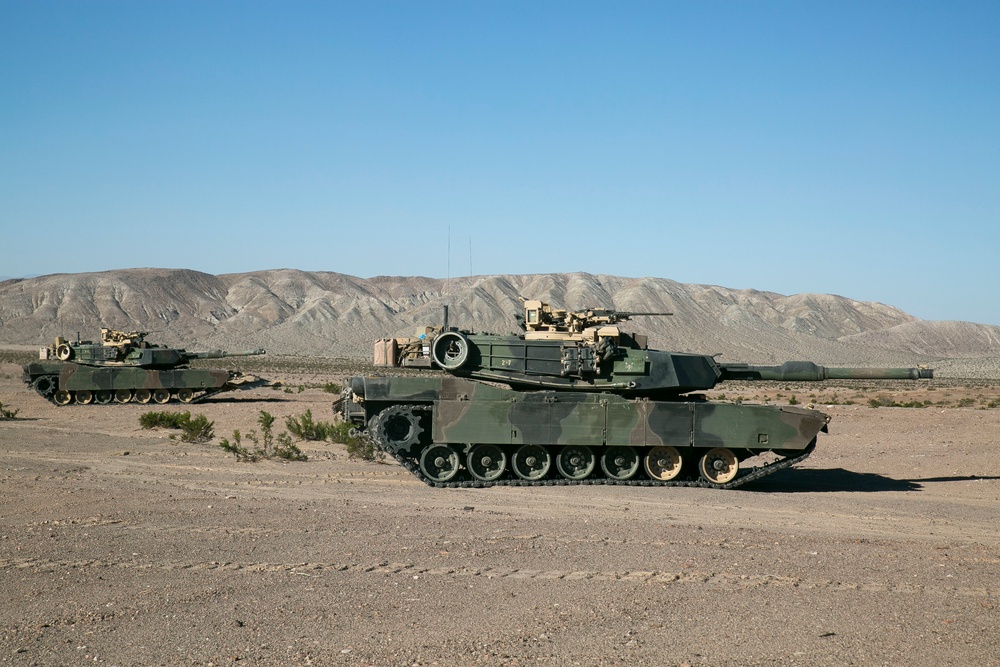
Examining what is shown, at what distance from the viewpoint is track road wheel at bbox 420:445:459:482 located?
50.3 feet

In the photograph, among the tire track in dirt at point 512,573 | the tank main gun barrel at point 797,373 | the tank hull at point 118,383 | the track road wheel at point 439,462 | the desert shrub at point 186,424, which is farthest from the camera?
the tank hull at point 118,383

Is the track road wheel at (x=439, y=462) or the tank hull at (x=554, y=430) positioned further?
the track road wheel at (x=439, y=462)

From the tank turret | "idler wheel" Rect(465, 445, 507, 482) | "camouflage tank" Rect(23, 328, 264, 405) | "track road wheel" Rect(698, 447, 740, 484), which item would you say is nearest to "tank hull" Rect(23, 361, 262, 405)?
"camouflage tank" Rect(23, 328, 264, 405)

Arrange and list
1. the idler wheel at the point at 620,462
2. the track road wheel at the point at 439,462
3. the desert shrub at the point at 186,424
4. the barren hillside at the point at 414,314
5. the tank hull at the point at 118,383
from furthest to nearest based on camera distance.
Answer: the barren hillside at the point at 414,314 → the tank hull at the point at 118,383 → the desert shrub at the point at 186,424 → the idler wheel at the point at 620,462 → the track road wheel at the point at 439,462

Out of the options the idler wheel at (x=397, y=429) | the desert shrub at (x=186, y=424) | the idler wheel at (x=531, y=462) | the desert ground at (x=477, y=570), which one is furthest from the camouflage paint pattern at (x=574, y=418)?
the desert shrub at (x=186, y=424)

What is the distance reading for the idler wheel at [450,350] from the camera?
15477 mm

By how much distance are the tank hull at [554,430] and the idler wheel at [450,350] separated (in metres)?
0.27

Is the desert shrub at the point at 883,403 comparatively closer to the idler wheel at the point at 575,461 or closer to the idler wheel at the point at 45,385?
the idler wheel at the point at 575,461

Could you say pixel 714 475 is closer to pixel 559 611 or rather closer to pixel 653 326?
pixel 559 611

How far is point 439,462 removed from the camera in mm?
15406

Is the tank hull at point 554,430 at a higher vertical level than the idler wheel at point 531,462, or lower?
higher

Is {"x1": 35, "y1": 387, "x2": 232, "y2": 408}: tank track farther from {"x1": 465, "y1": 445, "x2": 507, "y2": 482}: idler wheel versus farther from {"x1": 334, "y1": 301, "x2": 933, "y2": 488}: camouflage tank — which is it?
{"x1": 465, "y1": 445, "x2": 507, "y2": 482}: idler wheel

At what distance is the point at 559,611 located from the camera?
758 cm

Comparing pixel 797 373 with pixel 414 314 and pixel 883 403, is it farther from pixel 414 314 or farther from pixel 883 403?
pixel 414 314
